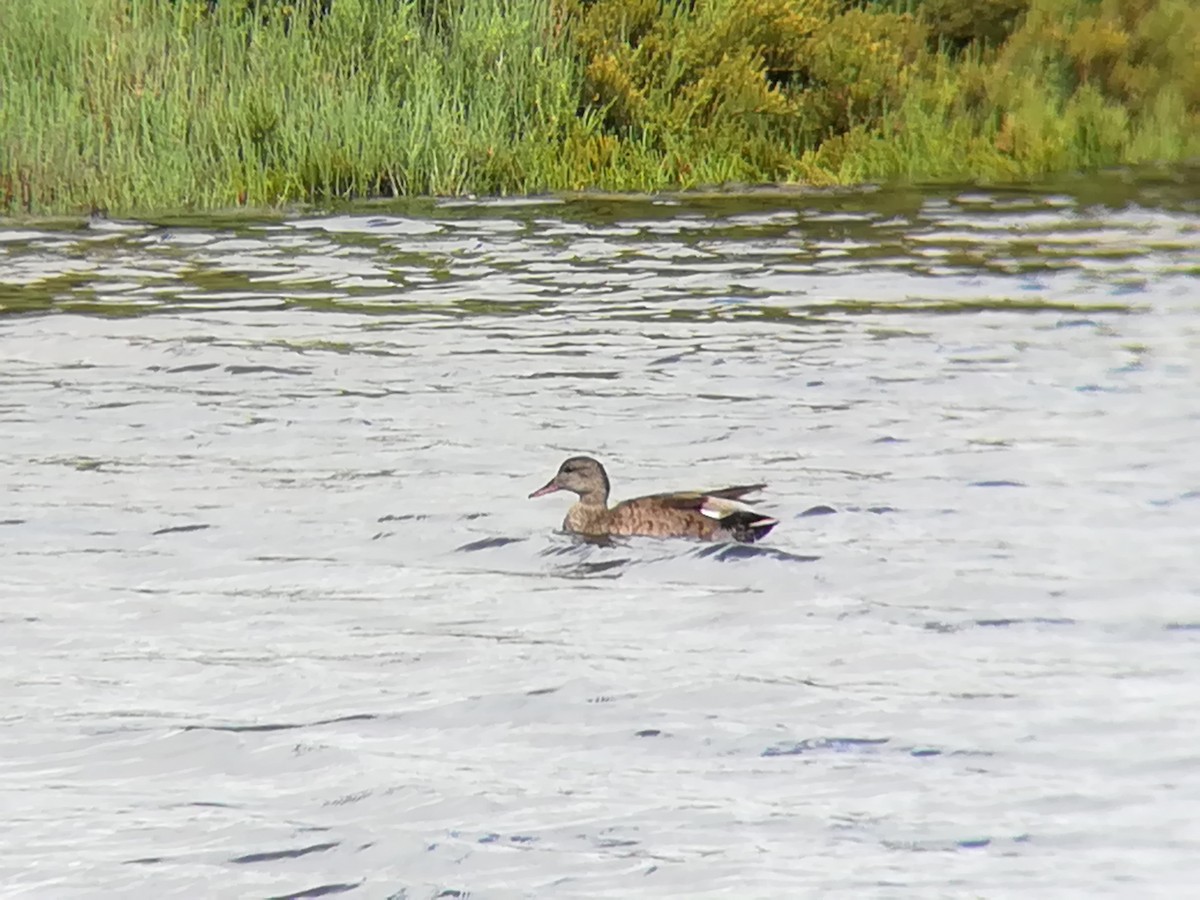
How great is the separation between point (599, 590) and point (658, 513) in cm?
70

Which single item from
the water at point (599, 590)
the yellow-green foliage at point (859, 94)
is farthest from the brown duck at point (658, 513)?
the yellow-green foliage at point (859, 94)

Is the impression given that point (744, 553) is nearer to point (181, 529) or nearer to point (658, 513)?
point (658, 513)

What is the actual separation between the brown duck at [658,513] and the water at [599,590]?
117 millimetres

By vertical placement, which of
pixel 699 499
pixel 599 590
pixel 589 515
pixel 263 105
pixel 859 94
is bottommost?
pixel 599 590

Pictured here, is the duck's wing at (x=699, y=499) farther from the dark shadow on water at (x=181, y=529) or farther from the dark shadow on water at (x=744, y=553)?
the dark shadow on water at (x=181, y=529)

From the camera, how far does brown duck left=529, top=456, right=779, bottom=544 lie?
Answer: 8516mm

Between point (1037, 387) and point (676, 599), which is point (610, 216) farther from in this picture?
point (676, 599)

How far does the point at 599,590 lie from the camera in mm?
8203

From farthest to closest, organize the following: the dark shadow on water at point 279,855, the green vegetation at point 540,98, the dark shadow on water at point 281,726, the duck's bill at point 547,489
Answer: the green vegetation at point 540,98
the duck's bill at point 547,489
the dark shadow on water at point 281,726
the dark shadow on water at point 279,855

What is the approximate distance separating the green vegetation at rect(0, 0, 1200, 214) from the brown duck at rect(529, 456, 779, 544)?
10.8 m

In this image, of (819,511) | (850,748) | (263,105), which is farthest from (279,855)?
(263,105)

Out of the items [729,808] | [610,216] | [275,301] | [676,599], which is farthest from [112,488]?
[610,216]

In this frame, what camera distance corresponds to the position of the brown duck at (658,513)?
27.9ft

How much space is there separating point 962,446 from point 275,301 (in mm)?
6300
